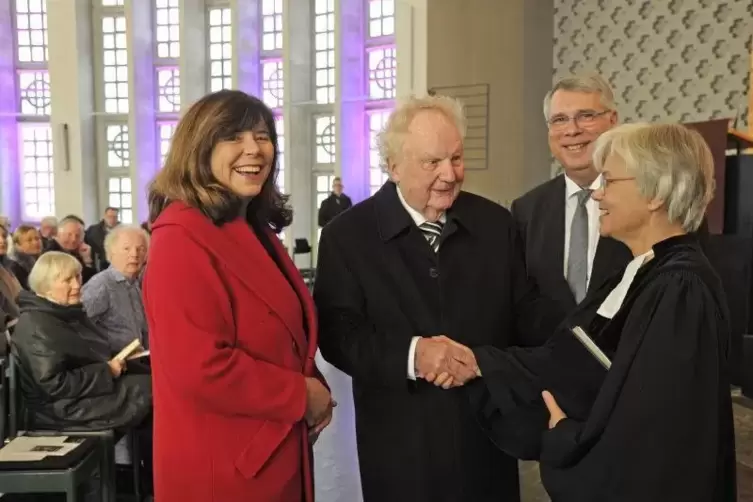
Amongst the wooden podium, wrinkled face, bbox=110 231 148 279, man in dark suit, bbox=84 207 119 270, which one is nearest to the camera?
wrinkled face, bbox=110 231 148 279

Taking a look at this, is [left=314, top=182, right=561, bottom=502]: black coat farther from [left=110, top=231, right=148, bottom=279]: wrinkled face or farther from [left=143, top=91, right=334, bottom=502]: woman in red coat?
[left=110, top=231, right=148, bottom=279]: wrinkled face

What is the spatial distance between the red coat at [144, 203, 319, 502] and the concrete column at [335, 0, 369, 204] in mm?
11653

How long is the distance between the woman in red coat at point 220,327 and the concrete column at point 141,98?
13711 millimetres

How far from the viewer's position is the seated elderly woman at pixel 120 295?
4207 millimetres

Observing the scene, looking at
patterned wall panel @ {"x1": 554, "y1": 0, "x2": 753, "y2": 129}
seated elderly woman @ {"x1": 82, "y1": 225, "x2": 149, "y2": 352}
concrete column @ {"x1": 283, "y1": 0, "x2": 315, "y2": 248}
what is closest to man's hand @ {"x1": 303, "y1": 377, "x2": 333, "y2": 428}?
seated elderly woman @ {"x1": 82, "y1": 225, "x2": 149, "y2": 352}

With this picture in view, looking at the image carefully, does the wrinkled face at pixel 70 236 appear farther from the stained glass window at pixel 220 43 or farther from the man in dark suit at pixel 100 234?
the stained glass window at pixel 220 43

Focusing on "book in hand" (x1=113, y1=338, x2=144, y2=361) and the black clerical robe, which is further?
"book in hand" (x1=113, y1=338, x2=144, y2=361)

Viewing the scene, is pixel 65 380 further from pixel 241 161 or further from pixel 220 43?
pixel 220 43

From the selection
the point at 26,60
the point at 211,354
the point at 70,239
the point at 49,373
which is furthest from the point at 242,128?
the point at 26,60

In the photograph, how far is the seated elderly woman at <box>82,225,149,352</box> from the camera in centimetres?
421

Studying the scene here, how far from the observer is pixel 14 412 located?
3.29 m

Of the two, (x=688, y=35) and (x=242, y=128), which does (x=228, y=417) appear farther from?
(x=688, y=35)

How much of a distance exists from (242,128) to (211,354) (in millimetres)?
559

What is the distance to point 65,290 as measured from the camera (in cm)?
358
